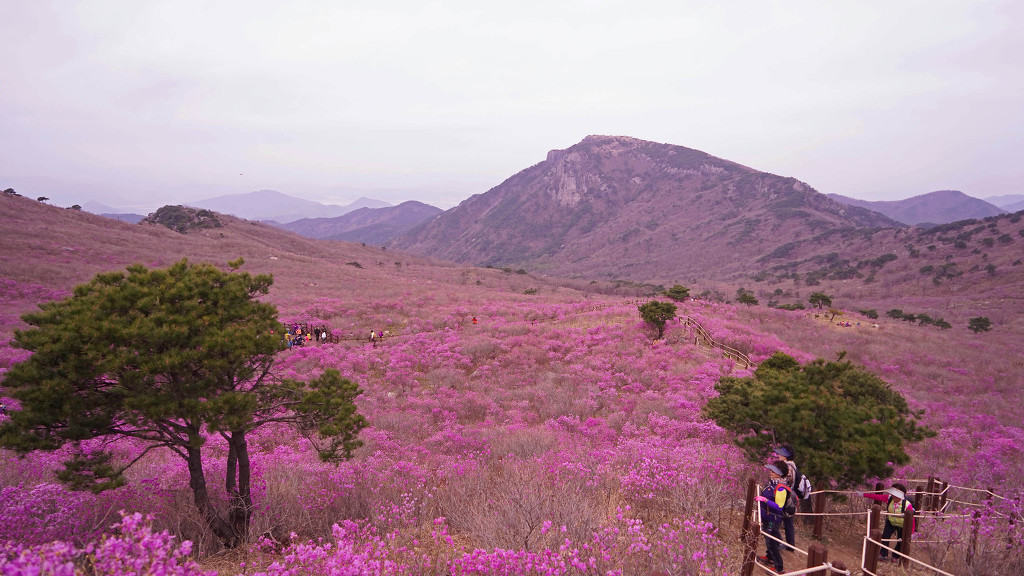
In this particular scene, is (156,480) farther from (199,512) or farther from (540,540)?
(540,540)

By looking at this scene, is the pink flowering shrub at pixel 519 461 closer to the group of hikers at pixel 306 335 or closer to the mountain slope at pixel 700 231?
the group of hikers at pixel 306 335

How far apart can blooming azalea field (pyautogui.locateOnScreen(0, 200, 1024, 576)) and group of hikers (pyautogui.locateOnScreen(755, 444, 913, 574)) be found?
0.59m

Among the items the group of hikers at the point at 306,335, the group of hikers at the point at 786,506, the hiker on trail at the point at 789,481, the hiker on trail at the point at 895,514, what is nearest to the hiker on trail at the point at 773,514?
the group of hikers at the point at 786,506

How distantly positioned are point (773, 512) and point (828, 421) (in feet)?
7.83

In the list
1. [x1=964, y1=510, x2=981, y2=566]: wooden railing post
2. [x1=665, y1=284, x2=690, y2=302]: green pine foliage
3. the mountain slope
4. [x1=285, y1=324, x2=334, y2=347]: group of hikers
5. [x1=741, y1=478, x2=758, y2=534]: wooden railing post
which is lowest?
[x1=285, y1=324, x2=334, y2=347]: group of hikers

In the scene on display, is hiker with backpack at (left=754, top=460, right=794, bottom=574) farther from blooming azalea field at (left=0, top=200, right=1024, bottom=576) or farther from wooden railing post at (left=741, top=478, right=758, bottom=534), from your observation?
blooming azalea field at (left=0, top=200, right=1024, bottom=576)

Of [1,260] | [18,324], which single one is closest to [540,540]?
[18,324]

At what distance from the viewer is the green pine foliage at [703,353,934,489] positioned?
261 inches

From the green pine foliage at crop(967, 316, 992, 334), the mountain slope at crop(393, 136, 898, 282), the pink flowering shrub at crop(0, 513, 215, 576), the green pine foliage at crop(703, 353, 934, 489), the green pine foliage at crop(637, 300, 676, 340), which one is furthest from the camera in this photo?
the mountain slope at crop(393, 136, 898, 282)

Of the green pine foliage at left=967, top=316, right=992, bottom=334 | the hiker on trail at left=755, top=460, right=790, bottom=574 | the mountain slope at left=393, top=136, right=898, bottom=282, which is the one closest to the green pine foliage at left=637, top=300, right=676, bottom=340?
the hiker on trail at left=755, top=460, right=790, bottom=574

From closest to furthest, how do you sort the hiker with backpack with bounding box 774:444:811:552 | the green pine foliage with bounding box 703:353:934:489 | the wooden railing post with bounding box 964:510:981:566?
the wooden railing post with bounding box 964:510:981:566 < the hiker with backpack with bounding box 774:444:811:552 < the green pine foliage with bounding box 703:353:934:489

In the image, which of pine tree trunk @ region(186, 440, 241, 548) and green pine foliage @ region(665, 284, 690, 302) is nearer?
pine tree trunk @ region(186, 440, 241, 548)

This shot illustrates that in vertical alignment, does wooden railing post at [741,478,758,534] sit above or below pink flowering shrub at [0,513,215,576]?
below

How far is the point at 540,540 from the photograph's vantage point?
5062 mm
